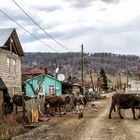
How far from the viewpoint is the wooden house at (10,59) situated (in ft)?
144

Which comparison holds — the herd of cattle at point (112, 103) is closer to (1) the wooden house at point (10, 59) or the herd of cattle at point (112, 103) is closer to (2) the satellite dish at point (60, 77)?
(1) the wooden house at point (10, 59)

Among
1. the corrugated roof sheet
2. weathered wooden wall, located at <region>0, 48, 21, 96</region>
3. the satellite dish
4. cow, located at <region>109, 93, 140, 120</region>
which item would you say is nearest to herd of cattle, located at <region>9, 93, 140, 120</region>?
cow, located at <region>109, 93, 140, 120</region>

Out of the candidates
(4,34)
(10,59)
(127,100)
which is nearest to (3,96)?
(10,59)

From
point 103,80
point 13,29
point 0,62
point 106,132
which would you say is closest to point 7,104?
point 0,62

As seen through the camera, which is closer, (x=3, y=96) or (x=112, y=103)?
(x=112, y=103)

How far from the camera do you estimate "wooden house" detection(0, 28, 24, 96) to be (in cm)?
4376

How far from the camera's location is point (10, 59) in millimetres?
46031

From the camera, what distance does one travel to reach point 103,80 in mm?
154000

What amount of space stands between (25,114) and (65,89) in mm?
44668

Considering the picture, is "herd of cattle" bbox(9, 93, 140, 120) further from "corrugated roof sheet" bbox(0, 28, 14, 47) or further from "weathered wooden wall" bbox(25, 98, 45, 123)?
"corrugated roof sheet" bbox(0, 28, 14, 47)

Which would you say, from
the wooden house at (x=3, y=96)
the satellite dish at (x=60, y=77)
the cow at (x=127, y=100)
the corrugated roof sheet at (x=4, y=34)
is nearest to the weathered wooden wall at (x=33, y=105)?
the wooden house at (x=3, y=96)

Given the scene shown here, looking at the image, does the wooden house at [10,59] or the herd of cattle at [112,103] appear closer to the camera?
the herd of cattle at [112,103]

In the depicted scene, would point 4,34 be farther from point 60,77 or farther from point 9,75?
point 60,77

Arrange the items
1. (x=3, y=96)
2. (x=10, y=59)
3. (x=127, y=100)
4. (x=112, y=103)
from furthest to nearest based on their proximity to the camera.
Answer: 1. (x=10, y=59)
2. (x=3, y=96)
3. (x=112, y=103)
4. (x=127, y=100)
